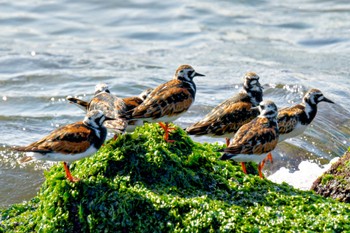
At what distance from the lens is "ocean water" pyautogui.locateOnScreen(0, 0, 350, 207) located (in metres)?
10.0

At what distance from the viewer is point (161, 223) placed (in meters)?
5.30

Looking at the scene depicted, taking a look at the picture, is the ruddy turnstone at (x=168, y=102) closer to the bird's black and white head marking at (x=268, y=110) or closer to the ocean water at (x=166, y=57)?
the bird's black and white head marking at (x=268, y=110)

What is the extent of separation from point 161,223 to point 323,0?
13526 millimetres

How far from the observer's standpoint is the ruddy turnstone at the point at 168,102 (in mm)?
6617

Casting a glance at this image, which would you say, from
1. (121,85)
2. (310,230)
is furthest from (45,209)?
(121,85)

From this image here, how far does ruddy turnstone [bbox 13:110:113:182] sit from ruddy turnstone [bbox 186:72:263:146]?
122 cm

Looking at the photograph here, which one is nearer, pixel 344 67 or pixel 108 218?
pixel 108 218

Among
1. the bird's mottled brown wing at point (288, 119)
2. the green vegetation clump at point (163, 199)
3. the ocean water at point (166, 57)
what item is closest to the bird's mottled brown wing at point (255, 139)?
the green vegetation clump at point (163, 199)

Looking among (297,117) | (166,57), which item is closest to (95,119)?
(297,117)

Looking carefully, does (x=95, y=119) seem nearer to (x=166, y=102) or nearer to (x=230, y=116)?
(x=166, y=102)

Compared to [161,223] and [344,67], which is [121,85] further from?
[161,223]

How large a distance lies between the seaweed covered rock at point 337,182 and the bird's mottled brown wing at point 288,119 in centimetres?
100

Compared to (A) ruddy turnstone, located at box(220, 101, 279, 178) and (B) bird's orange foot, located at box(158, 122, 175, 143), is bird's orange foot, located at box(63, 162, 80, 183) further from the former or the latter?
(A) ruddy turnstone, located at box(220, 101, 279, 178)

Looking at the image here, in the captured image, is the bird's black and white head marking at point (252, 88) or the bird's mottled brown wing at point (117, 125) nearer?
the bird's mottled brown wing at point (117, 125)
